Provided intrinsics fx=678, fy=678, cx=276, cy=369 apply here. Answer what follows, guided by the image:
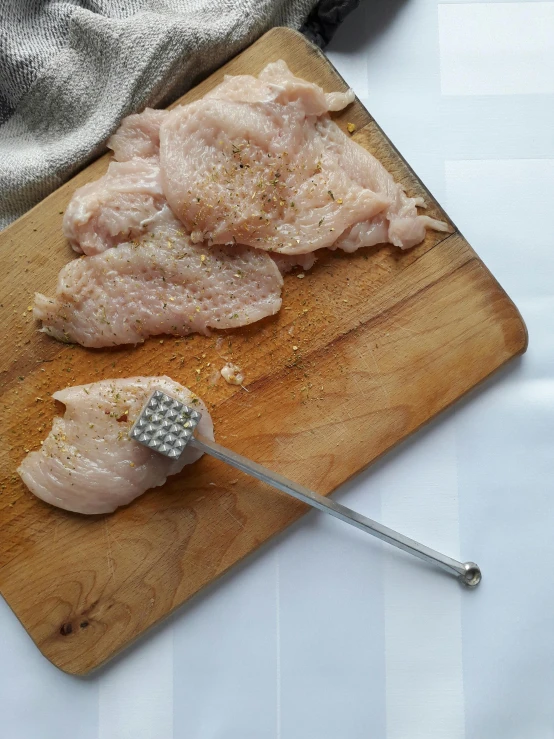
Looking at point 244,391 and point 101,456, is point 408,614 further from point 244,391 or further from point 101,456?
point 101,456

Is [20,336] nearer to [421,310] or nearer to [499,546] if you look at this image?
[421,310]

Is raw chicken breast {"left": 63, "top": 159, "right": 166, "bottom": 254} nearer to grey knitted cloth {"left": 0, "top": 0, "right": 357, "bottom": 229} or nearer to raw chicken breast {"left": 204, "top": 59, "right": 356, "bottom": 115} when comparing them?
grey knitted cloth {"left": 0, "top": 0, "right": 357, "bottom": 229}

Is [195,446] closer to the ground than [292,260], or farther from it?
closer to the ground

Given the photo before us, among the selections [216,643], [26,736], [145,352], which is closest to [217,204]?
[145,352]

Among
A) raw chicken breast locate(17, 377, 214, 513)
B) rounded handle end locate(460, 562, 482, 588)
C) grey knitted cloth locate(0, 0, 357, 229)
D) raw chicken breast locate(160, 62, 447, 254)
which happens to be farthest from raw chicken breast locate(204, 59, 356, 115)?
rounded handle end locate(460, 562, 482, 588)

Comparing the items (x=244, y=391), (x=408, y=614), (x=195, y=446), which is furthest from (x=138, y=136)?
(x=408, y=614)
